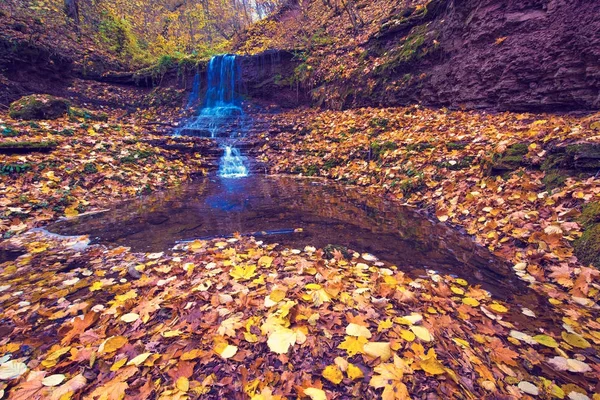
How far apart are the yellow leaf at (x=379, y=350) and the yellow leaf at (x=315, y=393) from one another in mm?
335

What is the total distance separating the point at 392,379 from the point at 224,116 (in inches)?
456

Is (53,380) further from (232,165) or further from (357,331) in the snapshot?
(232,165)

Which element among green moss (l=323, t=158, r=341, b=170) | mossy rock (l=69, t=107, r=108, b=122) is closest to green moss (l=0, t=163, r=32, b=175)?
mossy rock (l=69, t=107, r=108, b=122)

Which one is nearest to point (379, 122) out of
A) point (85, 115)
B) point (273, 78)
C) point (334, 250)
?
point (334, 250)

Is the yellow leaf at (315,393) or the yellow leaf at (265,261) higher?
the yellow leaf at (315,393)

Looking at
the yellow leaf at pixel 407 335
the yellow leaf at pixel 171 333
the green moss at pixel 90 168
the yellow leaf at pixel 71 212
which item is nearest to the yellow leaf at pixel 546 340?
the yellow leaf at pixel 407 335

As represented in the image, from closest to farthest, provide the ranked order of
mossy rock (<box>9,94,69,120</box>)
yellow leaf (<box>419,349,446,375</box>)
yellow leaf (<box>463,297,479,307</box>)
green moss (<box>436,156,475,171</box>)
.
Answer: yellow leaf (<box>419,349,446,375</box>)
yellow leaf (<box>463,297,479,307</box>)
green moss (<box>436,156,475,171</box>)
mossy rock (<box>9,94,69,120</box>)

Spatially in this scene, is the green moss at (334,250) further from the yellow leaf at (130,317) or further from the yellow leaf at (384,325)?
the yellow leaf at (130,317)

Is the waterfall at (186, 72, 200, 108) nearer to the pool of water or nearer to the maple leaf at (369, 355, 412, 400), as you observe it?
the pool of water

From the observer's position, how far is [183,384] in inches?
48.1

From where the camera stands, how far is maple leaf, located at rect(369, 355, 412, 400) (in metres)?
1.16

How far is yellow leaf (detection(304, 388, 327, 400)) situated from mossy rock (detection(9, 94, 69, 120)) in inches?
357

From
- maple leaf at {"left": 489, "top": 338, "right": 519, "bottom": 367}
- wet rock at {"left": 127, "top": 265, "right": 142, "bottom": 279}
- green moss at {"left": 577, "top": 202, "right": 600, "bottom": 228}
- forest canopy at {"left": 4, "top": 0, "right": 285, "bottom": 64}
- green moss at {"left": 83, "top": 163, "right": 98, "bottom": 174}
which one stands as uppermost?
forest canopy at {"left": 4, "top": 0, "right": 285, "bottom": 64}

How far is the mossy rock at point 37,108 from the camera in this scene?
6508 mm
